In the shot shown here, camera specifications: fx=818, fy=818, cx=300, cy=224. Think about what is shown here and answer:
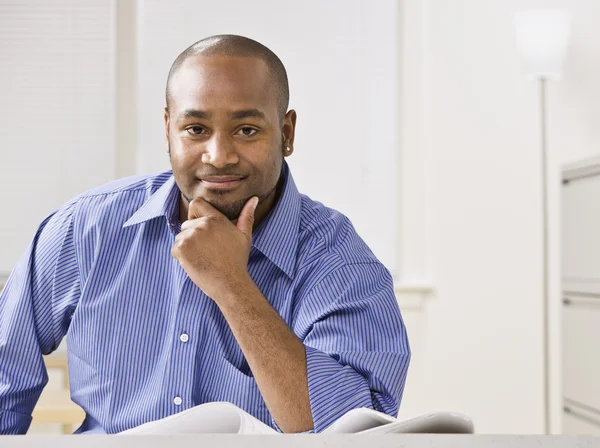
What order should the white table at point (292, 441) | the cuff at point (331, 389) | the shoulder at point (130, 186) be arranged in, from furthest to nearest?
the shoulder at point (130, 186) → the cuff at point (331, 389) → the white table at point (292, 441)

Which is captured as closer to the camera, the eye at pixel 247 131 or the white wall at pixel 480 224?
the eye at pixel 247 131

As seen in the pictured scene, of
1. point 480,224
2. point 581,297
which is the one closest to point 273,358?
point 581,297

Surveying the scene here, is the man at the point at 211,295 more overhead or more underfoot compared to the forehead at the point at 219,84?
more underfoot

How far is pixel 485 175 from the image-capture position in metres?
3.85

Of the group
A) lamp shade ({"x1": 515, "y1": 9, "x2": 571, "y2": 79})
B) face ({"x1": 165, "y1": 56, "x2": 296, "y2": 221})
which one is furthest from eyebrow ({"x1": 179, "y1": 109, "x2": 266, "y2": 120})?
lamp shade ({"x1": 515, "y1": 9, "x2": 571, "y2": 79})

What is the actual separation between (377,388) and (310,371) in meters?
0.10

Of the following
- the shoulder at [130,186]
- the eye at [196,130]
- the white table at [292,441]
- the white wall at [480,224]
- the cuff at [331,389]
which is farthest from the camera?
the white wall at [480,224]

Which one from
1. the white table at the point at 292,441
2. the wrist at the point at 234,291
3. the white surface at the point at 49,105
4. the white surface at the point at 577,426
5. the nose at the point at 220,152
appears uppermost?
the white surface at the point at 49,105

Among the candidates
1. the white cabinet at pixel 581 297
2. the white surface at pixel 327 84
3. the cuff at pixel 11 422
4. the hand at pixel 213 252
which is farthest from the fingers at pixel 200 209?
the white surface at pixel 327 84

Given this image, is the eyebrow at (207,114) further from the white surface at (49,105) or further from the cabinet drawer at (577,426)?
the white surface at (49,105)

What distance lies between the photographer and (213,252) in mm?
1108

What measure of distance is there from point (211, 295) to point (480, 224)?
9.59 ft

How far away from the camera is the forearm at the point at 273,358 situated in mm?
1043

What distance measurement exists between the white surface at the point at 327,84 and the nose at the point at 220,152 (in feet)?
8.96
